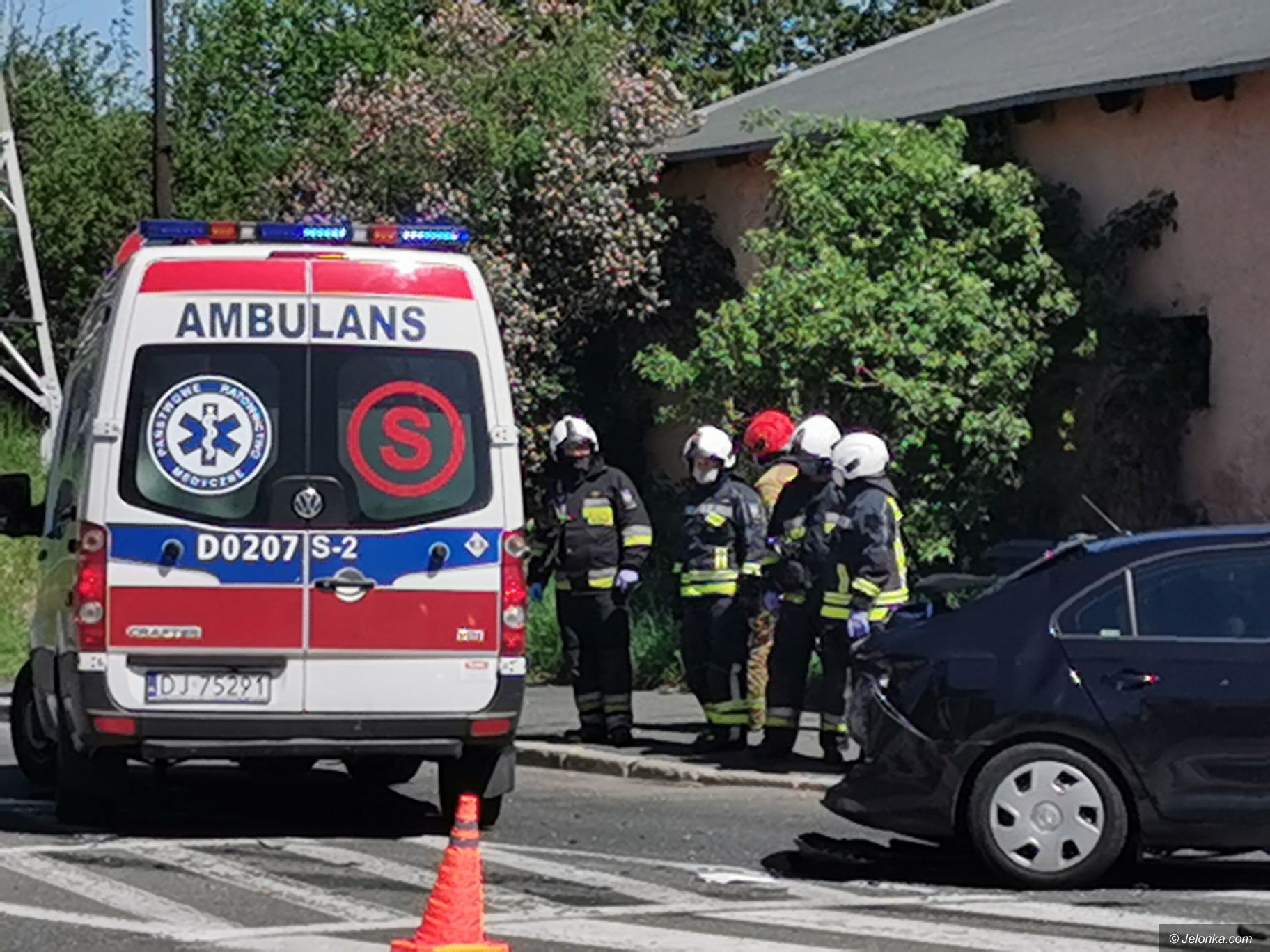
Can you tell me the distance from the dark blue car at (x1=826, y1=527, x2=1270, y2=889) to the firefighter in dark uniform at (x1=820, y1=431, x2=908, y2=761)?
277cm

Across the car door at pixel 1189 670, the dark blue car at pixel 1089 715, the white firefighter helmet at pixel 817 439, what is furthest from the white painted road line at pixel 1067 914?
the white firefighter helmet at pixel 817 439

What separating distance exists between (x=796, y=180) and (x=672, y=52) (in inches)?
785

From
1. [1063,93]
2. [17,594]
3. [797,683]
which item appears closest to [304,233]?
[797,683]

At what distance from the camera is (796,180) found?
749 inches

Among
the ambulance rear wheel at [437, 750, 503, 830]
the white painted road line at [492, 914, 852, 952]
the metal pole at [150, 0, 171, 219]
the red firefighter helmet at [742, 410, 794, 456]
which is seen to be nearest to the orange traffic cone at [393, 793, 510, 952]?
the white painted road line at [492, 914, 852, 952]

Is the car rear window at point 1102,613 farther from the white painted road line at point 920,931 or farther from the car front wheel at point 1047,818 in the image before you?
the white painted road line at point 920,931

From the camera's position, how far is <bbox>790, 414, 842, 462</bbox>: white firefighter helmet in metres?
13.7

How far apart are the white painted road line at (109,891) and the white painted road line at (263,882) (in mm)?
354

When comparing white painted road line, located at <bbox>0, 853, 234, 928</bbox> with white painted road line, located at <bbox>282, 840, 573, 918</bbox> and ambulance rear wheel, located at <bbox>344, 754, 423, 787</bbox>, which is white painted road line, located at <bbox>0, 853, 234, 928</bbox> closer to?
white painted road line, located at <bbox>282, 840, 573, 918</bbox>

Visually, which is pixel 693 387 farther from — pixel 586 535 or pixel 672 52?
pixel 672 52

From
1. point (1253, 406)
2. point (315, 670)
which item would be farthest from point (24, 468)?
point (315, 670)

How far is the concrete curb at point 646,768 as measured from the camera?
527 inches

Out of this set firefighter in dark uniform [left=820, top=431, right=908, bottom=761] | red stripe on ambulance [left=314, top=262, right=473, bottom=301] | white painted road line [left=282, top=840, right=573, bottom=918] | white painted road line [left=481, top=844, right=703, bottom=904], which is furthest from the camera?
firefighter in dark uniform [left=820, top=431, right=908, bottom=761]

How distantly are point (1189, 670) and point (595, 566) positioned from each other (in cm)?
534
